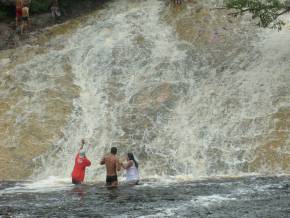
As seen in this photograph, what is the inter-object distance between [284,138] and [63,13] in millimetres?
17374

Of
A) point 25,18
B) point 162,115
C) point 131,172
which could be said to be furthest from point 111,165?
point 25,18

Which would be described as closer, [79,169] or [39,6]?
[79,169]

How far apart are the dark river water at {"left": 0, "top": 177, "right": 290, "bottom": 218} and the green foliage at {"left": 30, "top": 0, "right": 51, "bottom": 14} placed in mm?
16213

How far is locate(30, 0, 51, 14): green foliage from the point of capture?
109 feet

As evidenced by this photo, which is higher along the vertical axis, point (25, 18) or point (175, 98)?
point (25, 18)

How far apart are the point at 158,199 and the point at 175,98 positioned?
9.08 m

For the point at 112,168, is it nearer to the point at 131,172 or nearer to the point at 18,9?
the point at 131,172

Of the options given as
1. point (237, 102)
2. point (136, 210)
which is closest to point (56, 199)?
point (136, 210)

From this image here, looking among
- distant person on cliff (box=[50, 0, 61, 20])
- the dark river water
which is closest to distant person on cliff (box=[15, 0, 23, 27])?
distant person on cliff (box=[50, 0, 61, 20])

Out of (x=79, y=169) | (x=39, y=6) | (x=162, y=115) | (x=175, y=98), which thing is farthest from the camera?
(x=39, y=6)

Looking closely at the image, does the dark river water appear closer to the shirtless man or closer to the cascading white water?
the shirtless man

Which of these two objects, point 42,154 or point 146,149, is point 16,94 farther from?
point 146,149

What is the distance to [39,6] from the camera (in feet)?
109

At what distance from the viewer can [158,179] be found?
20078 mm
